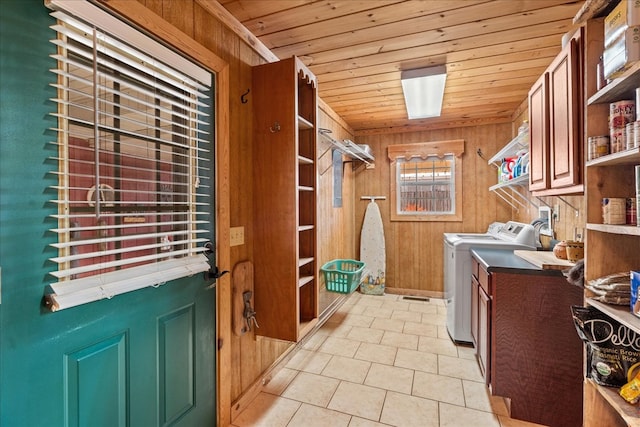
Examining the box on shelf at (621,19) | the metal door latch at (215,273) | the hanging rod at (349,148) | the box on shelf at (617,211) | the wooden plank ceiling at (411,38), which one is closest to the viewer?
the box on shelf at (621,19)

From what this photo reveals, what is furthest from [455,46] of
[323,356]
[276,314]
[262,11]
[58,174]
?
Result: [323,356]

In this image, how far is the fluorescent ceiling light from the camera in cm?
245

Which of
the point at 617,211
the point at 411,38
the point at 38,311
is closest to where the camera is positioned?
the point at 38,311

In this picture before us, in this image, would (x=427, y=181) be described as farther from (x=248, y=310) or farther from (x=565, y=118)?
(x=248, y=310)

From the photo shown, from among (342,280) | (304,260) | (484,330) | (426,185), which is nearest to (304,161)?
(304,260)

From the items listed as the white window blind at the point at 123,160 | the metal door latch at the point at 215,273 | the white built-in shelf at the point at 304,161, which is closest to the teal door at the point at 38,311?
the white window blind at the point at 123,160

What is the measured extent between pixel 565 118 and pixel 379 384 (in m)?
2.01

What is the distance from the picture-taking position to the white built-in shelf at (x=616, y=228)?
102 centimetres

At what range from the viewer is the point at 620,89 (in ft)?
3.71

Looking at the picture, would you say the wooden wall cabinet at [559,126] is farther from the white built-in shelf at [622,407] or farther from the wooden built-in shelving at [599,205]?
the white built-in shelf at [622,407]

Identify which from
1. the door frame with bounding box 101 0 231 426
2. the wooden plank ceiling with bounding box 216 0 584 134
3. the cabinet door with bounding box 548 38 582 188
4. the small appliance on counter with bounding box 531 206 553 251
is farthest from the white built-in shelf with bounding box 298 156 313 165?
the small appliance on counter with bounding box 531 206 553 251

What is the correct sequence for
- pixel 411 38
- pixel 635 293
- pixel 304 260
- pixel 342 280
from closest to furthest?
1. pixel 635 293
2. pixel 411 38
3. pixel 304 260
4. pixel 342 280

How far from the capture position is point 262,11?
1.72 metres

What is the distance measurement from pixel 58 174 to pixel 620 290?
2.04 meters
